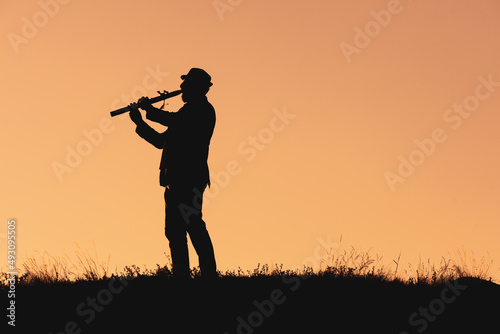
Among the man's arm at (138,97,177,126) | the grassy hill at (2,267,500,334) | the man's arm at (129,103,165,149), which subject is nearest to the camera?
the grassy hill at (2,267,500,334)

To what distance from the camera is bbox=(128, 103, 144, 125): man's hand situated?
10.7 meters

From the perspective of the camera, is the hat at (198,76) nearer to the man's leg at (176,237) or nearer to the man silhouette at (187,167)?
the man silhouette at (187,167)

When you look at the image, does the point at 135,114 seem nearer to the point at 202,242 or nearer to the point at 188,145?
the point at 188,145

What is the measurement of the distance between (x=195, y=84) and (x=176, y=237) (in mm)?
2036

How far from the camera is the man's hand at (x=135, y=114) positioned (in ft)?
35.1

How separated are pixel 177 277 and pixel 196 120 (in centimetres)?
204

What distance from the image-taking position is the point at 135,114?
35.3 feet

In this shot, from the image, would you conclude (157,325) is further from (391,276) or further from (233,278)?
(391,276)

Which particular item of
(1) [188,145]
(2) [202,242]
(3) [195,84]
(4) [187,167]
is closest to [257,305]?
(2) [202,242]

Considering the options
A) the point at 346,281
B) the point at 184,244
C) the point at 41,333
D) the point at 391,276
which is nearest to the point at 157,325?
the point at 41,333

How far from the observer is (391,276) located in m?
10.8

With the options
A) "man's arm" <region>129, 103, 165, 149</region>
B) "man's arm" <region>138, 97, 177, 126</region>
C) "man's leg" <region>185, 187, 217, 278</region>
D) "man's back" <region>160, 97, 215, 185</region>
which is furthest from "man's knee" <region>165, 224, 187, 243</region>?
"man's arm" <region>138, 97, 177, 126</region>

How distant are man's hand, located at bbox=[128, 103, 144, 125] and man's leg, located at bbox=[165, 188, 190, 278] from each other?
1.10 metres

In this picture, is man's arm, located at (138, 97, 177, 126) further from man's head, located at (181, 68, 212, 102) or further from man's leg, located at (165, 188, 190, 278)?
man's leg, located at (165, 188, 190, 278)
